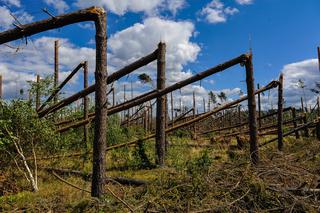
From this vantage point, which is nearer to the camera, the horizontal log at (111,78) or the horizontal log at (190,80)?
the horizontal log at (111,78)

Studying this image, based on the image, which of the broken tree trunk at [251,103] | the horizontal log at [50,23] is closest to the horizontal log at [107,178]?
the broken tree trunk at [251,103]

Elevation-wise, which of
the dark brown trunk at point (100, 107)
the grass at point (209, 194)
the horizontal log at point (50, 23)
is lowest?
the grass at point (209, 194)

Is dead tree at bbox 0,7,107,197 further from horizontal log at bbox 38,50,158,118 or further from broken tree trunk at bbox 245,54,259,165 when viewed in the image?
broken tree trunk at bbox 245,54,259,165

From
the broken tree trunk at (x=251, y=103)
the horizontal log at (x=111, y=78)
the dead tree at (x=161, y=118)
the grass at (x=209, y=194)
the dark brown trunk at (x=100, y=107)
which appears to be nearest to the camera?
the grass at (x=209, y=194)

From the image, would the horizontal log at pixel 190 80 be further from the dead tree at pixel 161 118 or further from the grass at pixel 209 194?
the grass at pixel 209 194

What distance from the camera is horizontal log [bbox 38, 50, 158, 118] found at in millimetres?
8391

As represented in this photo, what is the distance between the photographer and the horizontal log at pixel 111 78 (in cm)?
839

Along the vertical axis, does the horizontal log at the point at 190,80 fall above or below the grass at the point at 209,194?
above

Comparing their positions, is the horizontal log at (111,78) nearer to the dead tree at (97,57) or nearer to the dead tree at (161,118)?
the dead tree at (161,118)

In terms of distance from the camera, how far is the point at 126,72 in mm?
8531

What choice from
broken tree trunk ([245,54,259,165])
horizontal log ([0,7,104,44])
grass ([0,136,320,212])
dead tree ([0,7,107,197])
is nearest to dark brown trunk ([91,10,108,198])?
dead tree ([0,7,107,197])

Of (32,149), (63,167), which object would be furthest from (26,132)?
(63,167)

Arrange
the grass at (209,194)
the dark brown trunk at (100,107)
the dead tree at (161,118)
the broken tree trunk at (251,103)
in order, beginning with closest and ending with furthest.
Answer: the grass at (209,194) < the dark brown trunk at (100,107) < the broken tree trunk at (251,103) < the dead tree at (161,118)

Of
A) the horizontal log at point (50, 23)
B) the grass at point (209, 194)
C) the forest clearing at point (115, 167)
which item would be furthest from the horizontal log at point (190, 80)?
the horizontal log at point (50, 23)
